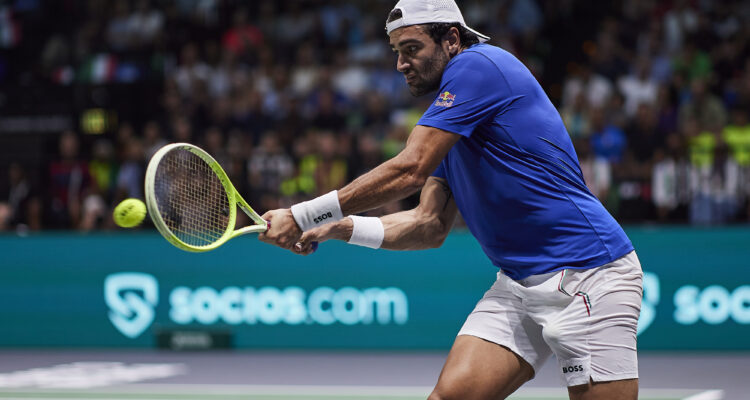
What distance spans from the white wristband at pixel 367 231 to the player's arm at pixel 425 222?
0.02m

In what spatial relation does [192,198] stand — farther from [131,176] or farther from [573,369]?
[131,176]

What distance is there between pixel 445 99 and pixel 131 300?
7799 millimetres

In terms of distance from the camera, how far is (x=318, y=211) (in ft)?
13.9

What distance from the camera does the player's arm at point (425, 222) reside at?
485cm

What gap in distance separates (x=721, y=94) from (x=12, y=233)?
8.99 metres

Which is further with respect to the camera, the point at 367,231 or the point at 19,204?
the point at 19,204

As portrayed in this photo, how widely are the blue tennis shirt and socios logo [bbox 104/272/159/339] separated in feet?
24.5

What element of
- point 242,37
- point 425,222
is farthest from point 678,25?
point 425,222

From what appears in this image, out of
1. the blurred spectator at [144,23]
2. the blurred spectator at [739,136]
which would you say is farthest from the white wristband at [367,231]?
the blurred spectator at [144,23]

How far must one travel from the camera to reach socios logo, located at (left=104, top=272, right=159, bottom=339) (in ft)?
36.5

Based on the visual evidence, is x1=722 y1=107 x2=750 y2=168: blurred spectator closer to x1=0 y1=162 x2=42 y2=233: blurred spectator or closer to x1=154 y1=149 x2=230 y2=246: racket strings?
x1=154 y1=149 x2=230 y2=246: racket strings

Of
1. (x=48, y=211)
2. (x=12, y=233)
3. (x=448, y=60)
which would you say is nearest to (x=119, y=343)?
(x=12, y=233)

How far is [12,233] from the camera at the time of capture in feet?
38.4

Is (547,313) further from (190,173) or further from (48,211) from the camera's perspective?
(48,211)
